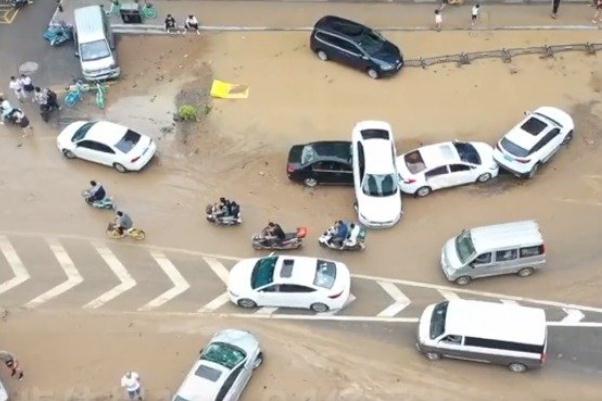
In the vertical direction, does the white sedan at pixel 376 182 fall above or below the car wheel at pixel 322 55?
below

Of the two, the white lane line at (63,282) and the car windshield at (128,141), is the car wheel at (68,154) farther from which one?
the white lane line at (63,282)

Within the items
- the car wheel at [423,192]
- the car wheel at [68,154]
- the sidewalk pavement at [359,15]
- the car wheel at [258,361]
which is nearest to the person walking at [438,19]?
the sidewalk pavement at [359,15]

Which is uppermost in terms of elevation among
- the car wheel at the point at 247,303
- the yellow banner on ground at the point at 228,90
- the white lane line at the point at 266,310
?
the yellow banner on ground at the point at 228,90

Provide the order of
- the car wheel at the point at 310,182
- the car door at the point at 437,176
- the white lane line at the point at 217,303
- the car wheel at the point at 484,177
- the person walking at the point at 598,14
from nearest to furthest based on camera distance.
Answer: the white lane line at the point at 217,303
the car door at the point at 437,176
the car wheel at the point at 484,177
the car wheel at the point at 310,182
the person walking at the point at 598,14

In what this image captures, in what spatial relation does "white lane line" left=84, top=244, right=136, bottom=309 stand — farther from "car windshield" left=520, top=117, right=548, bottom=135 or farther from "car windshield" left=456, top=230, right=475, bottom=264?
"car windshield" left=520, top=117, right=548, bottom=135

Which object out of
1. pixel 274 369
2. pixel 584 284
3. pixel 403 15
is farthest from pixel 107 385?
pixel 403 15

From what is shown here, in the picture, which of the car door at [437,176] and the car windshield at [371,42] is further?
the car windshield at [371,42]

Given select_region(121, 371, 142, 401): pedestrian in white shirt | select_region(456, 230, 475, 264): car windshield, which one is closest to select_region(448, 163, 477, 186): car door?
select_region(456, 230, 475, 264): car windshield

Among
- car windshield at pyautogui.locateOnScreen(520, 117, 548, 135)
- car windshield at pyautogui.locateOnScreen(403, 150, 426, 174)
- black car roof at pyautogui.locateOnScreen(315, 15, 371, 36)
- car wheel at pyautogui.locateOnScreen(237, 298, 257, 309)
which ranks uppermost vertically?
black car roof at pyautogui.locateOnScreen(315, 15, 371, 36)
